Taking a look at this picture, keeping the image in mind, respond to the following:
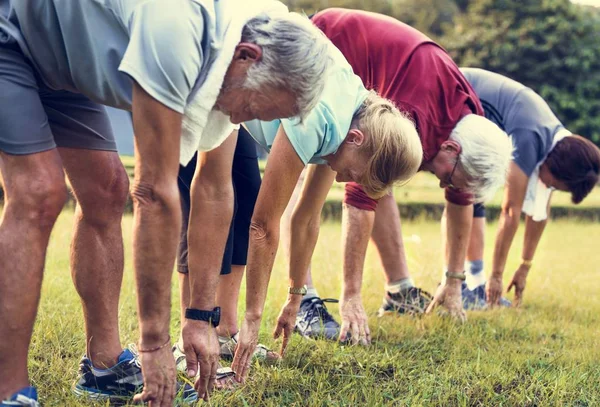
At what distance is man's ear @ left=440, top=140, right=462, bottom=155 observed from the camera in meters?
3.68

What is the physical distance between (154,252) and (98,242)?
26.4 inches

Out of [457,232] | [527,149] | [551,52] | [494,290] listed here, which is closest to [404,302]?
[457,232]

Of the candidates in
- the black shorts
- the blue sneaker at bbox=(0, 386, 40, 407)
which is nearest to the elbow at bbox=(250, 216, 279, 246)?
the black shorts

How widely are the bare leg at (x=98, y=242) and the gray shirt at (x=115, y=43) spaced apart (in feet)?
1.05

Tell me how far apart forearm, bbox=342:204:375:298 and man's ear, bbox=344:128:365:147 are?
83cm

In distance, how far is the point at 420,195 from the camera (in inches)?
573

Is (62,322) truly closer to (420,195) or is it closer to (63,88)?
(63,88)

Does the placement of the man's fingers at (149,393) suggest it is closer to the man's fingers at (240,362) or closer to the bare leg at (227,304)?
the man's fingers at (240,362)

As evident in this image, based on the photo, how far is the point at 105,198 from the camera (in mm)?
2604

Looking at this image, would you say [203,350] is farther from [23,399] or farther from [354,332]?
[354,332]

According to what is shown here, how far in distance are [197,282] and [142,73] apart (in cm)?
103

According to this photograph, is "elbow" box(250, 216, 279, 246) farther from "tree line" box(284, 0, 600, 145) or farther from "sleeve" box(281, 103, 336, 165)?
"tree line" box(284, 0, 600, 145)

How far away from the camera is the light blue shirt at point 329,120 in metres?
2.81

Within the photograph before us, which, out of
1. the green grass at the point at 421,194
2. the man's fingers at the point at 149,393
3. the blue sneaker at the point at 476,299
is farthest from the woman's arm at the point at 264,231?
the green grass at the point at 421,194
